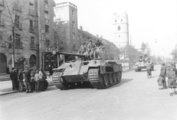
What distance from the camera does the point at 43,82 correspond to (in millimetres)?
13211

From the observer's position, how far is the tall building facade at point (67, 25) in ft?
137

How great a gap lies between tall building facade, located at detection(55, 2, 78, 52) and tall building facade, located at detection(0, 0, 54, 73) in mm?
4356

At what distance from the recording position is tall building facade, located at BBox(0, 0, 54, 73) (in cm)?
2792

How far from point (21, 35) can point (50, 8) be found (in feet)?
29.7

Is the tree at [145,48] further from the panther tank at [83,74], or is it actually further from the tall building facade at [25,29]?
the panther tank at [83,74]

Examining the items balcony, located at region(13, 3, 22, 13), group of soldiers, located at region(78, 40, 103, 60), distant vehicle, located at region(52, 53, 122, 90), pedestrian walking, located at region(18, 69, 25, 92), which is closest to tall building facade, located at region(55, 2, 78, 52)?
balcony, located at region(13, 3, 22, 13)

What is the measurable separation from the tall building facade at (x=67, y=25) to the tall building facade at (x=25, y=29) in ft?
14.3

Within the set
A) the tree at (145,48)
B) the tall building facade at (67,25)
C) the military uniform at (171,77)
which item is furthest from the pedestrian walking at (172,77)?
the tree at (145,48)

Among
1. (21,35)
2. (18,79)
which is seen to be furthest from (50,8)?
(18,79)

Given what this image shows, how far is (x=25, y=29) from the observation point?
31.6 m

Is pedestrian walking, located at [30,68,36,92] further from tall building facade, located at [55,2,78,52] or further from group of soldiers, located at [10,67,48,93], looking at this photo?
tall building facade, located at [55,2,78,52]

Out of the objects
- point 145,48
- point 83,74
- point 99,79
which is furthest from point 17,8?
point 145,48

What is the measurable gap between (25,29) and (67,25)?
1267 cm

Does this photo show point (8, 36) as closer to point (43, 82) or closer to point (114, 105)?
point (43, 82)
